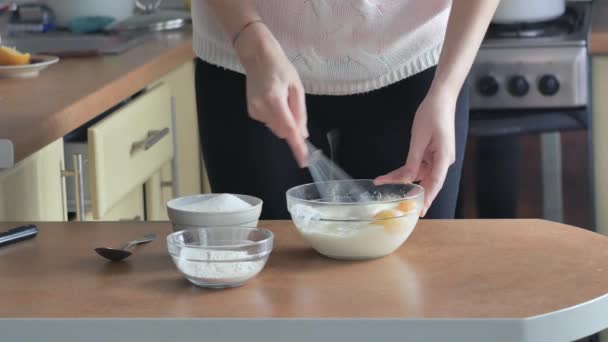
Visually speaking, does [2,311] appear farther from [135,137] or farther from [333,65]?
[135,137]

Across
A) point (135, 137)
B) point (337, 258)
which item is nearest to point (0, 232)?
point (337, 258)

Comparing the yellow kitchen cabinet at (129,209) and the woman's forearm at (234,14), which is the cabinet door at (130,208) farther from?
the woman's forearm at (234,14)

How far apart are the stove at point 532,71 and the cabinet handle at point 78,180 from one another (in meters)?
1.08

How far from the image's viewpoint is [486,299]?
0.91m

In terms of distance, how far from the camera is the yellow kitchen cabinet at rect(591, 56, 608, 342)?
7.86ft

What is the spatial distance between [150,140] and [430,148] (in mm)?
970

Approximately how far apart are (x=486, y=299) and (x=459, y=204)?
1.68 meters

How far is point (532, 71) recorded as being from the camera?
2.47 metres

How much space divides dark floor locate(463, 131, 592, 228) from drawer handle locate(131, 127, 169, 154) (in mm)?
774

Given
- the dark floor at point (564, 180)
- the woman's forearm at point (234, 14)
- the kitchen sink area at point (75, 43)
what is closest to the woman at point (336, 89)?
the woman's forearm at point (234, 14)

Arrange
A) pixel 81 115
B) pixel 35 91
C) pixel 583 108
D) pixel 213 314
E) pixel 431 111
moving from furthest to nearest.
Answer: pixel 583 108, pixel 35 91, pixel 81 115, pixel 431 111, pixel 213 314

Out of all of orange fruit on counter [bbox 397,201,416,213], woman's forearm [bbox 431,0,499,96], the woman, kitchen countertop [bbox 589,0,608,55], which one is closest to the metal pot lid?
kitchen countertop [bbox 589,0,608,55]

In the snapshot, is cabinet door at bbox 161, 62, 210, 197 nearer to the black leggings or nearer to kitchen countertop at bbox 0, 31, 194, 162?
kitchen countertop at bbox 0, 31, 194, 162

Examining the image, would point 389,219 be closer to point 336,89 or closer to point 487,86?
point 336,89
